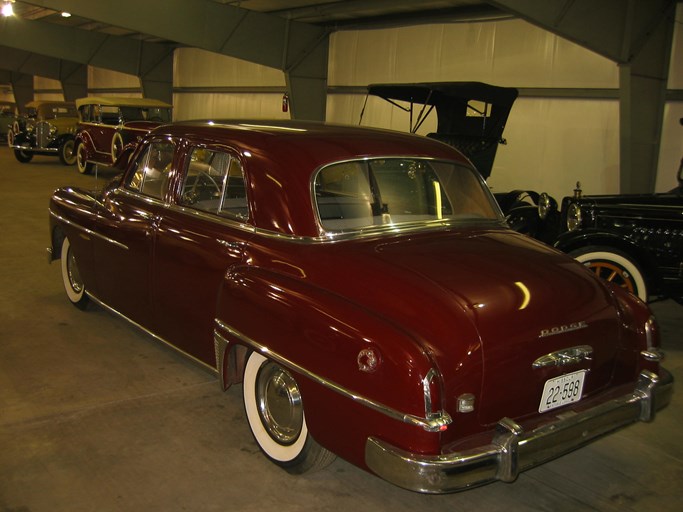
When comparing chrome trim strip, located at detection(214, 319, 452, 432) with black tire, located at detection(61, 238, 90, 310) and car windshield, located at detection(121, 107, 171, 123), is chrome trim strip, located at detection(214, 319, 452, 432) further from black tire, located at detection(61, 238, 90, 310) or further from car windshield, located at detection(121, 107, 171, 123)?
car windshield, located at detection(121, 107, 171, 123)

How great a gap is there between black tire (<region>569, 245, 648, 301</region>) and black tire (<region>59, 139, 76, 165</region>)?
16082mm

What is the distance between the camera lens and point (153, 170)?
442 centimetres

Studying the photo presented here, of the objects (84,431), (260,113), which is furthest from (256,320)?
(260,113)

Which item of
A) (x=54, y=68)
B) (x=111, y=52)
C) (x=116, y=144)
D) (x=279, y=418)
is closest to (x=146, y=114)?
(x=116, y=144)

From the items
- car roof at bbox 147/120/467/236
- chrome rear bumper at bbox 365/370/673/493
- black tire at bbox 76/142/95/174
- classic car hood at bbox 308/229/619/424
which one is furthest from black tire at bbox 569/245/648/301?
black tire at bbox 76/142/95/174

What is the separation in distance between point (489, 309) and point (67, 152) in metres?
18.4

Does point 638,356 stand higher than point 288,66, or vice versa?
point 288,66

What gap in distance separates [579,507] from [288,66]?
1337 cm

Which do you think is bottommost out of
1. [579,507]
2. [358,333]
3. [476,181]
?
[579,507]

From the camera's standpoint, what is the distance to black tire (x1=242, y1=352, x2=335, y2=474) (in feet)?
10.1

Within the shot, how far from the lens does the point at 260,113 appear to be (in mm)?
17594

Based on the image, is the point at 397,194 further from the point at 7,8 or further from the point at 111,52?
the point at 111,52

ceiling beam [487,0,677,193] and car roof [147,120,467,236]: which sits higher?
ceiling beam [487,0,677,193]

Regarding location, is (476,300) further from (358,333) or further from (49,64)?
(49,64)
